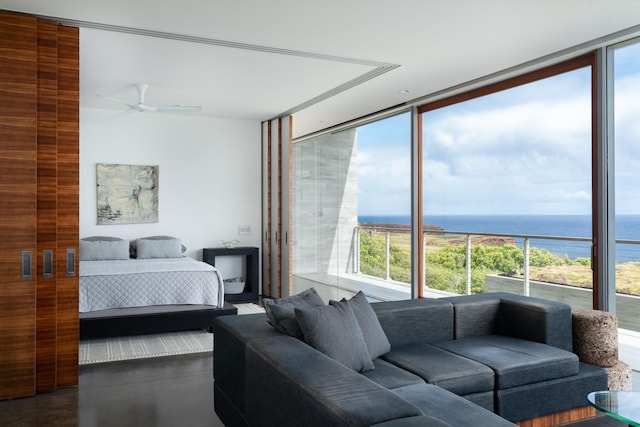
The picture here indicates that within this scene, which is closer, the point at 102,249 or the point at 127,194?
the point at 102,249

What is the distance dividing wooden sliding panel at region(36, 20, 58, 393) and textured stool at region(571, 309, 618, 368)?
381cm

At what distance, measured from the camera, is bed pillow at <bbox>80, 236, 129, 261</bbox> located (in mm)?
6457

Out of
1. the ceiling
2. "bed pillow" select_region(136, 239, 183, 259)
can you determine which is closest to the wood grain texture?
the ceiling

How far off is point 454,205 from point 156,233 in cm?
433

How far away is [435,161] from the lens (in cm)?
664

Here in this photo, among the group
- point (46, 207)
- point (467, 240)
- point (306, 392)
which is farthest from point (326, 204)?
point (306, 392)

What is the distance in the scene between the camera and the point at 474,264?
246 inches

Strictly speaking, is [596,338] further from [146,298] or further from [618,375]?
[146,298]

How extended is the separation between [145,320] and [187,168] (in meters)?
3.00

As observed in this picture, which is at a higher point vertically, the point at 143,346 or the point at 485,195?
the point at 485,195

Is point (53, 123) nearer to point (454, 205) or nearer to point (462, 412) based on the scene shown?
point (462, 412)

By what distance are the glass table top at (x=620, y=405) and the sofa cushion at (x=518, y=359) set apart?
52cm

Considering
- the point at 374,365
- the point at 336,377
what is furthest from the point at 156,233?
the point at 336,377

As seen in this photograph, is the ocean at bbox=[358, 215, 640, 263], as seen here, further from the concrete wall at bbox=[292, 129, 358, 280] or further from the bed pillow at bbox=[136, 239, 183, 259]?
the bed pillow at bbox=[136, 239, 183, 259]
